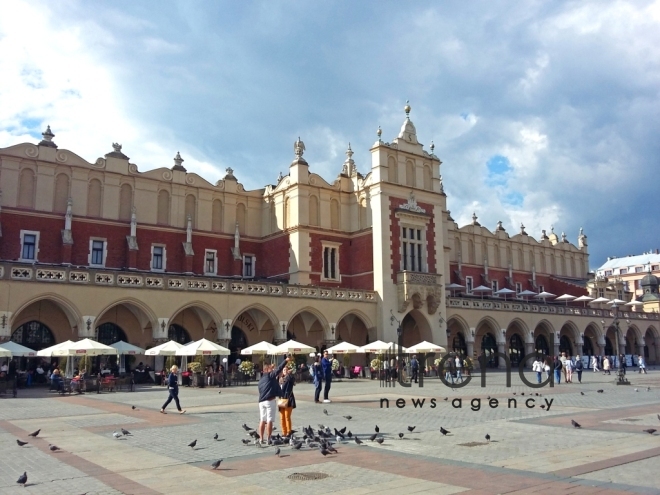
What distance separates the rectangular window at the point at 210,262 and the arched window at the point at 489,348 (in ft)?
75.2

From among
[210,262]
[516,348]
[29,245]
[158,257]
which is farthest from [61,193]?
[516,348]

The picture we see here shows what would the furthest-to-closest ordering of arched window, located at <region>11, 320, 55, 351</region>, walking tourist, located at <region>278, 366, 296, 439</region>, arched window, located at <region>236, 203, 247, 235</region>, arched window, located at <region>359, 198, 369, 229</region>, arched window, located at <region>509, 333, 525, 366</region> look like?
arched window, located at <region>509, 333, 525, 366</region>, arched window, located at <region>236, 203, 247, 235</region>, arched window, located at <region>359, 198, 369, 229</region>, arched window, located at <region>11, 320, 55, 351</region>, walking tourist, located at <region>278, 366, 296, 439</region>

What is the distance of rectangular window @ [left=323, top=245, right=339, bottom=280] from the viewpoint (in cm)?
4331

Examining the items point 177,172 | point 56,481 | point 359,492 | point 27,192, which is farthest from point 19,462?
point 177,172

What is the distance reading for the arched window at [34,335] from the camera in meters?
32.6

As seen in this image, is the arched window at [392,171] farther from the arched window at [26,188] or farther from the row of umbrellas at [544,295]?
the arched window at [26,188]

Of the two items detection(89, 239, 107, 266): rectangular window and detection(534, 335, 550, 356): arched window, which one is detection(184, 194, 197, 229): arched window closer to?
detection(89, 239, 107, 266): rectangular window

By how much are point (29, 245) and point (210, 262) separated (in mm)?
11499

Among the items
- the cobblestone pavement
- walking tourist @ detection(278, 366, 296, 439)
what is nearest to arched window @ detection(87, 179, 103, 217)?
the cobblestone pavement

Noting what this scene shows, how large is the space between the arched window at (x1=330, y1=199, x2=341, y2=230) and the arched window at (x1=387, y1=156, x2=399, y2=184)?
4443 mm

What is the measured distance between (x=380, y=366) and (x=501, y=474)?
25403mm

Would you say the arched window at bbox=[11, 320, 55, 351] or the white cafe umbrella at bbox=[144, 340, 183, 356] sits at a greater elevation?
the arched window at bbox=[11, 320, 55, 351]

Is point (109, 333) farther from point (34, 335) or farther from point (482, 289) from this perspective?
point (482, 289)

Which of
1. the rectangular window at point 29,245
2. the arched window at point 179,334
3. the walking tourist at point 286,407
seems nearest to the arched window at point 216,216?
the arched window at point 179,334
